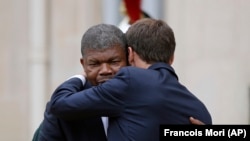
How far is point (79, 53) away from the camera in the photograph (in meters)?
7.98

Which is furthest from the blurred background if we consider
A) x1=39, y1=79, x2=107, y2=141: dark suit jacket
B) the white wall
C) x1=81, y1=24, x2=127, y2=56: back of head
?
x1=39, y1=79, x2=107, y2=141: dark suit jacket

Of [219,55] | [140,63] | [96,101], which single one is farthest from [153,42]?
[219,55]

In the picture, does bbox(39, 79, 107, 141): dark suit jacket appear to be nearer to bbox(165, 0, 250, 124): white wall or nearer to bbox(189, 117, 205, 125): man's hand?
bbox(189, 117, 205, 125): man's hand

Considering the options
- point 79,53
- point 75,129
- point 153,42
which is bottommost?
point 79,53

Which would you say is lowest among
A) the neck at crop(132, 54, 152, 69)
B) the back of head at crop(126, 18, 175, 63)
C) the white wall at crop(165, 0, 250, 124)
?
the white wall at crop(165, 0, 250, 124)

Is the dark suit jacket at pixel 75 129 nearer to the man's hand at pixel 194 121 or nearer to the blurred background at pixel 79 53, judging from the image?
the man's hand at pixel 194 121

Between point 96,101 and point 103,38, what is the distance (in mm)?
293

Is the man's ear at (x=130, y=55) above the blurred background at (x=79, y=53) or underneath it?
above

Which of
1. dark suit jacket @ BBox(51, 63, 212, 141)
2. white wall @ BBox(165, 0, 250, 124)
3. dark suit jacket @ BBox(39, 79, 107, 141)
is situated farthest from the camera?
white wall @ BBox(165, 0, 250, 124)

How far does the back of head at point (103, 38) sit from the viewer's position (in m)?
3.57

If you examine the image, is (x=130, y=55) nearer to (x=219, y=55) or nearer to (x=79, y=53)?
(x=219, y=55)

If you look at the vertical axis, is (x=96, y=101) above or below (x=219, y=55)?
above

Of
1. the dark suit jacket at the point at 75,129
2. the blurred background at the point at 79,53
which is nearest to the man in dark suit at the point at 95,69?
the dark suit jacket at the point at 75,129

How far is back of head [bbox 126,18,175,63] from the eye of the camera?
3.51 metres
